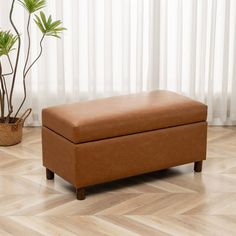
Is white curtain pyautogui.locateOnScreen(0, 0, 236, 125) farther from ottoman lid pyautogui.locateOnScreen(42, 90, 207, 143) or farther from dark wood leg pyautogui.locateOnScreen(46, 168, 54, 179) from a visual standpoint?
dark wood leg pyautogui.locateOnScreen(46, 168, 54, 179)

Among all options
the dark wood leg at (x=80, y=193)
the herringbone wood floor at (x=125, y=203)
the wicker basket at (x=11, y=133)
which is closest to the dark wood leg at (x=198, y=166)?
the herringbone wood floor at (x=125, y=203)

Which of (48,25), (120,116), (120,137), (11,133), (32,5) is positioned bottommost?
(11,133)

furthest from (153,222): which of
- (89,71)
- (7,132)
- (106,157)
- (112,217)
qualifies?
(89,71)

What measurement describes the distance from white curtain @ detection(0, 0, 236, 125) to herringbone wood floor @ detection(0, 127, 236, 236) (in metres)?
0.80

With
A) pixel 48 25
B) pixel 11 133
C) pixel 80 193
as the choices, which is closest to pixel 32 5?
pixel 48 25

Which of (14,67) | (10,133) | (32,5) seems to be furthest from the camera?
(14,67)

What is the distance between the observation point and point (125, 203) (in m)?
3.92

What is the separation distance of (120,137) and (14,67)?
1.59m

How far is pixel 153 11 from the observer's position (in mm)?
5203

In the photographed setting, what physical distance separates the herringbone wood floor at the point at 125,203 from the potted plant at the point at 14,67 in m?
0.26

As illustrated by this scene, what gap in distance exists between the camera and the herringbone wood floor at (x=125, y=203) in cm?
360

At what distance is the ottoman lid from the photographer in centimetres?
387

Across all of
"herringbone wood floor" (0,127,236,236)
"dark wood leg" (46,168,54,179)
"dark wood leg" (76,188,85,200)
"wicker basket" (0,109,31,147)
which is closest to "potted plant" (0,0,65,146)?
"wicker basket" (0,109,31,147)

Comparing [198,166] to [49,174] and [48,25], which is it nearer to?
[49,174]
